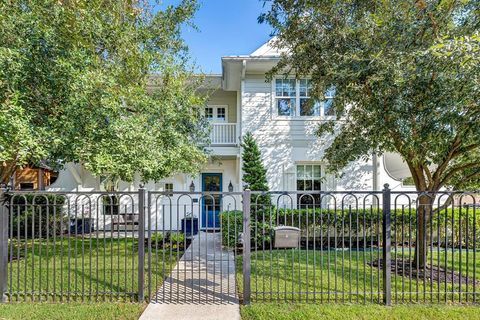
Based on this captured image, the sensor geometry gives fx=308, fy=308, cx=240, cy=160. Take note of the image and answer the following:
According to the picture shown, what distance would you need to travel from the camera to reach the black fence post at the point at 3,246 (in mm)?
5516

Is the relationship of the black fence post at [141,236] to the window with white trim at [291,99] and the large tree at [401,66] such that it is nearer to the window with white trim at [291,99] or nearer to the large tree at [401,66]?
the large tree at [401,66]

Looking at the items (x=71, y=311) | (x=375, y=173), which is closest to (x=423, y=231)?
(x=375, y=173)

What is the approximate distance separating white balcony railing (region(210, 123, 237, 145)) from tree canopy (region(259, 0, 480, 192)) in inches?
269

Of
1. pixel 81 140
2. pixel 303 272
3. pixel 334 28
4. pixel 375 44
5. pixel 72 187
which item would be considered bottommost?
pixel 303 272

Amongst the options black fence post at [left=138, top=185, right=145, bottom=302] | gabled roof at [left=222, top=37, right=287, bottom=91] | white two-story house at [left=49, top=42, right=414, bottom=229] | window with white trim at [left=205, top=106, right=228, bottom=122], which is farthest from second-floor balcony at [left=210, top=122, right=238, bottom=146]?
black fence post at [left=138, top=185, right=145, bottom=302]

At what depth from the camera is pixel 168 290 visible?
6113 millimetres

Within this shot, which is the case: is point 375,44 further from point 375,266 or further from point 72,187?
point 72,187

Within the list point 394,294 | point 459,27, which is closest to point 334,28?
point 459,27

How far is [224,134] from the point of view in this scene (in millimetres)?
14156

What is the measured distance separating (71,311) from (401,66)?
7.09 m

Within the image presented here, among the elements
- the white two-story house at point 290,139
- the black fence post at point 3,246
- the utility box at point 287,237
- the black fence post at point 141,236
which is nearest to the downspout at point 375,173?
the white two-story house at point 290,139

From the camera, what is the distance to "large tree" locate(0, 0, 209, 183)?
5387 mm

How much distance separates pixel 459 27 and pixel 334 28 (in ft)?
7.61

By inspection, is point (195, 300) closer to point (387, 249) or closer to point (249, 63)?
point (387, 249)
